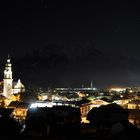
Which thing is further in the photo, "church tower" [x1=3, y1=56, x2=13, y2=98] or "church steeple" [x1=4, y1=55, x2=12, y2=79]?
"church tower" [x1=3, y1=56, x2=13, y2=98]

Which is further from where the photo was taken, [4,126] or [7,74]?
[7,74]

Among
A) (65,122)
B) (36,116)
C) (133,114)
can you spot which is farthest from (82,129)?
(133,114)

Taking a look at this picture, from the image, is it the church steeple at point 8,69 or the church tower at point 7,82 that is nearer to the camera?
the church steeple at point 8,69

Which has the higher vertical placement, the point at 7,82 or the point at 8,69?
the point at 8,69

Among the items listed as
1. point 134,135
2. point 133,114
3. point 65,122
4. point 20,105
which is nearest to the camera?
point 134,135

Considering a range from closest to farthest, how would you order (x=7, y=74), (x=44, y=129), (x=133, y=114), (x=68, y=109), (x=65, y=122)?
(x=44, y=129)
(x=65, y=122)
(x=68, y=109)
(x=133, y=114)
(x=7, y=74)

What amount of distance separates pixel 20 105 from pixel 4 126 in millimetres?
20402

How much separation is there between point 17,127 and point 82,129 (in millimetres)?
3871

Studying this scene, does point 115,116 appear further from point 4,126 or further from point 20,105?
point 20,105

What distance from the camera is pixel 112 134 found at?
564 inches

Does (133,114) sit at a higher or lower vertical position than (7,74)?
lower

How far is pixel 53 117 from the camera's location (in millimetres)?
19578

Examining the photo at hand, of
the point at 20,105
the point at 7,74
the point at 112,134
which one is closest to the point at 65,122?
the point at 112,134

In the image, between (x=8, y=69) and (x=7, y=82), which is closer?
(x=8, y=69)
